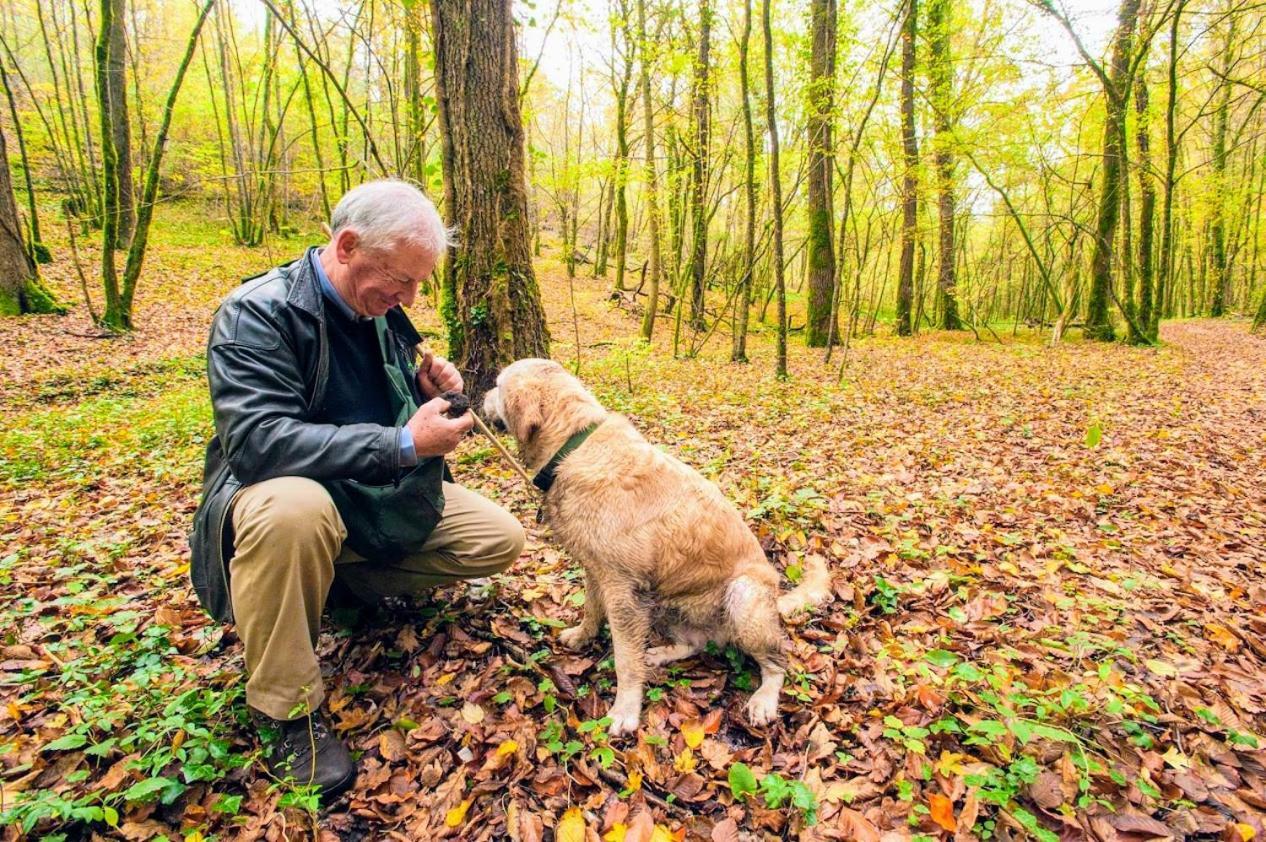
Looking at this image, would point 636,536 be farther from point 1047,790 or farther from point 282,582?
point 1047,790

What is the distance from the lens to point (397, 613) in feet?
11.6

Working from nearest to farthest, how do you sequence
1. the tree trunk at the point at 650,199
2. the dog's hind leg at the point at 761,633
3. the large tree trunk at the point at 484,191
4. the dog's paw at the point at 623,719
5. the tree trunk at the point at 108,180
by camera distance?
the dog's paw at the point at 623,719
the dog's hind leg at the point at 761,633
the large tree trunk at the point at 484,191
the tree trunk at the point at 108,180
the tree trunk at the point at 650,199

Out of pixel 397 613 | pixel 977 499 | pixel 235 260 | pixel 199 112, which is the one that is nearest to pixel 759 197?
pixel 977 499

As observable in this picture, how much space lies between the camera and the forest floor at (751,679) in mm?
2285

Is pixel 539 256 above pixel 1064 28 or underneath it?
underneath

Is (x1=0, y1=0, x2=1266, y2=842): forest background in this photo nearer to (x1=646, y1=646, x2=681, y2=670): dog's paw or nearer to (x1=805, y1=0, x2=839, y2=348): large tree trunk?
(x1=646, y1=646, x2=681, y2=670): dog's paw

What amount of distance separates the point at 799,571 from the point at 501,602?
6.90 feet

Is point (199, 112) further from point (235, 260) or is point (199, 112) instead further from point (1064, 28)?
point (1064, 28)

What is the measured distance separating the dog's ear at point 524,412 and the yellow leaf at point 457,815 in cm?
172

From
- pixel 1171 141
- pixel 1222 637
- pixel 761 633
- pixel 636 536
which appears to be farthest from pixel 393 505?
pixel 1171 141

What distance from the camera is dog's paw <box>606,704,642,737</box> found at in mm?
2779

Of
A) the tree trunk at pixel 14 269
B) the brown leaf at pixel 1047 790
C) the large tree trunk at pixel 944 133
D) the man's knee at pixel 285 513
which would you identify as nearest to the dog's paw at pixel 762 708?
the brown leaf at pixel 1047 790

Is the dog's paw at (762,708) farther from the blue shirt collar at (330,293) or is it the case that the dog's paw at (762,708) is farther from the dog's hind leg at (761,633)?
the blue shirt collar at (330,293)

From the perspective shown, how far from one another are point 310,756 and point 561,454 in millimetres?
1757
